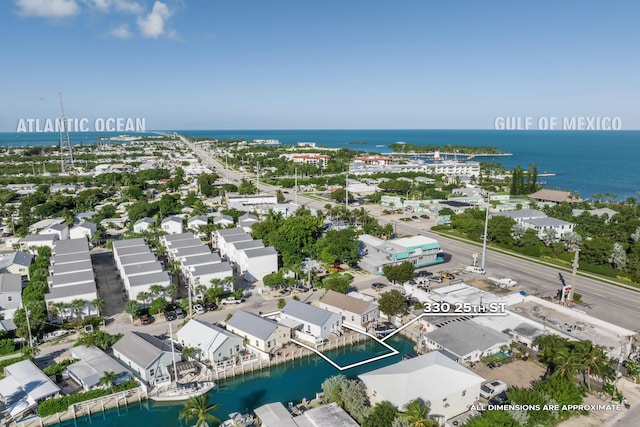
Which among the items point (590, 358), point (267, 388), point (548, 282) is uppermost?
point (590, 358)

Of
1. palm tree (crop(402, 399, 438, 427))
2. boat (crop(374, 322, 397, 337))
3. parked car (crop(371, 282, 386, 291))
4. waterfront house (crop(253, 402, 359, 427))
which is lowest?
boat (crop(374, 322, 397, 337))

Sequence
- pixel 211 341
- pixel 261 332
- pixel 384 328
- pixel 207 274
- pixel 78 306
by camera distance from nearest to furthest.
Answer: pixel 211 341 < pixel 261 332 < pixel 78 306 < pixel 384 328 < pixel 207 274

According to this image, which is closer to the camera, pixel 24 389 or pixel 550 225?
pixel 24 389

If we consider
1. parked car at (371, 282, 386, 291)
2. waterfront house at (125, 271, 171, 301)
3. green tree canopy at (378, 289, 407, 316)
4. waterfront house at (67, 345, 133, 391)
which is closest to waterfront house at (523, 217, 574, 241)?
parked car at (371, 282, 386, 291)

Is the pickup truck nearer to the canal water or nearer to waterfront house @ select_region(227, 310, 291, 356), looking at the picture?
waterfront house @ select_region(227, 310, 291, 356)

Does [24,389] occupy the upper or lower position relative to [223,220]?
lower

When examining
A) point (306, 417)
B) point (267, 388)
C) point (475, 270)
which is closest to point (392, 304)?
point (267, 388)

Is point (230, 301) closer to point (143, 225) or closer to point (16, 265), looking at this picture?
point (16, 265)

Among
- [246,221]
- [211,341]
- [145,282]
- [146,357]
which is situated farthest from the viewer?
[246,221]
